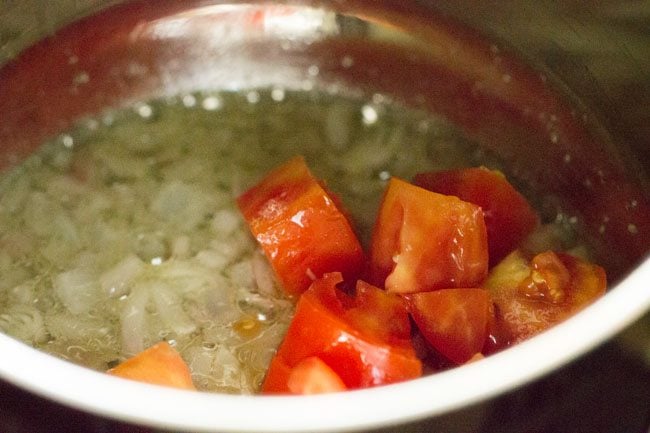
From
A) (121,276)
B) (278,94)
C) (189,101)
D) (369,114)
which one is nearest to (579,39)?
(369,114)

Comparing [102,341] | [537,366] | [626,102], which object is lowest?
[102,341]

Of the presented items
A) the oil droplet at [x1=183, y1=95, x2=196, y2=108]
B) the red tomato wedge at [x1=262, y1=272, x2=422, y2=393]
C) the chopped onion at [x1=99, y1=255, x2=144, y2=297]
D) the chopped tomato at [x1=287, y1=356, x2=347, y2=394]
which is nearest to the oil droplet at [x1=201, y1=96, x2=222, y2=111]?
the oil droplet at [x1=183, y1=95, x2=196, y2=108]

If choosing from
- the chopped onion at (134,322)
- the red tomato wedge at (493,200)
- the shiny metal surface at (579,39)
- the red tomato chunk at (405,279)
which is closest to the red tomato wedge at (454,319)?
the red tomato chunk at (405,279)

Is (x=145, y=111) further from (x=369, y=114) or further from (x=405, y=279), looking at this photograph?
(x=405, y=279)

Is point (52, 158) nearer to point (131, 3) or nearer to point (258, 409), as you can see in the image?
point (131, 3)

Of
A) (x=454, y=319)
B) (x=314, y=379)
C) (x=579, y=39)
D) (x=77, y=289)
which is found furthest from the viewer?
(x=579, y=39)

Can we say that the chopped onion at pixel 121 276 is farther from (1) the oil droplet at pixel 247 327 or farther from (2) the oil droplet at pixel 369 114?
(2) the oil droplet at pixel 369 114

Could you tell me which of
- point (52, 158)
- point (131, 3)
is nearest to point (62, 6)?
point (131, 3)
